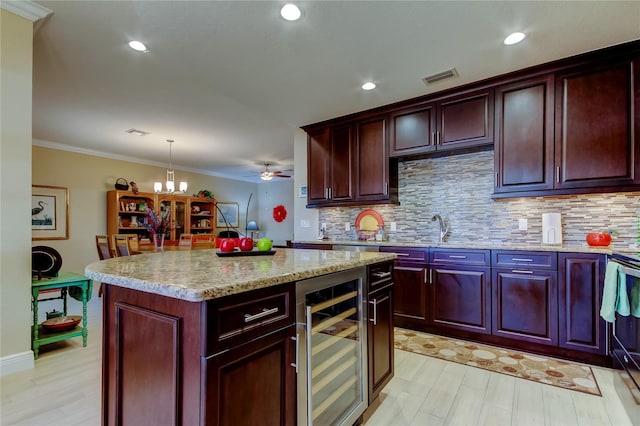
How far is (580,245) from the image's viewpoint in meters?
2.73

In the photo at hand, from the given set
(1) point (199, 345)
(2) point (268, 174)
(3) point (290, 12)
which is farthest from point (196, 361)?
(2) point (268, 174)

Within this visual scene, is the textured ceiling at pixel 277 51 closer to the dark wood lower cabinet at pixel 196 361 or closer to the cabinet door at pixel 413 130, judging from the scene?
the cabinet door at pixel 413 130

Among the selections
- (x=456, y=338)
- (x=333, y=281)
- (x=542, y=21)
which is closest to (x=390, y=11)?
(x=542, y=21)

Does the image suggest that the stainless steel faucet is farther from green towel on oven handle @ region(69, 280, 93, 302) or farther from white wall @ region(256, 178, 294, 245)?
white wall @ region(256, 178, 294, 245)

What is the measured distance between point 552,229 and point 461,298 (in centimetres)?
103

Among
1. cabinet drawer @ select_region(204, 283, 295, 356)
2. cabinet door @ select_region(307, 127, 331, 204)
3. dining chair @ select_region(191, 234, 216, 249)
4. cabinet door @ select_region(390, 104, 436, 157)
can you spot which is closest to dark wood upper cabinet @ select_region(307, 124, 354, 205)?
cabinet door @ select_region(307, 127, 331, 204)

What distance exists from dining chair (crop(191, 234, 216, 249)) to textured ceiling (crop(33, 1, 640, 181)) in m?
1.70

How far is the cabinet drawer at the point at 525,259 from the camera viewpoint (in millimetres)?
2498

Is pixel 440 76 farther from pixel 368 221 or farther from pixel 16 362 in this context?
pixel 16 362

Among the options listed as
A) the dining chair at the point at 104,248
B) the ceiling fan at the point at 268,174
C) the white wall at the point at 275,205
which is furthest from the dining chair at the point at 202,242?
the white wall at the point at 275,205

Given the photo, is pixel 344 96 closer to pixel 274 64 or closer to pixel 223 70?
pixel 274 64

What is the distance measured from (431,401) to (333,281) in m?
1.18

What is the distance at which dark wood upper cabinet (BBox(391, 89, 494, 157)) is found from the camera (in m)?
3.00

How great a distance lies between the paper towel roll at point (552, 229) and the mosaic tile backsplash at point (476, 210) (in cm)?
9
